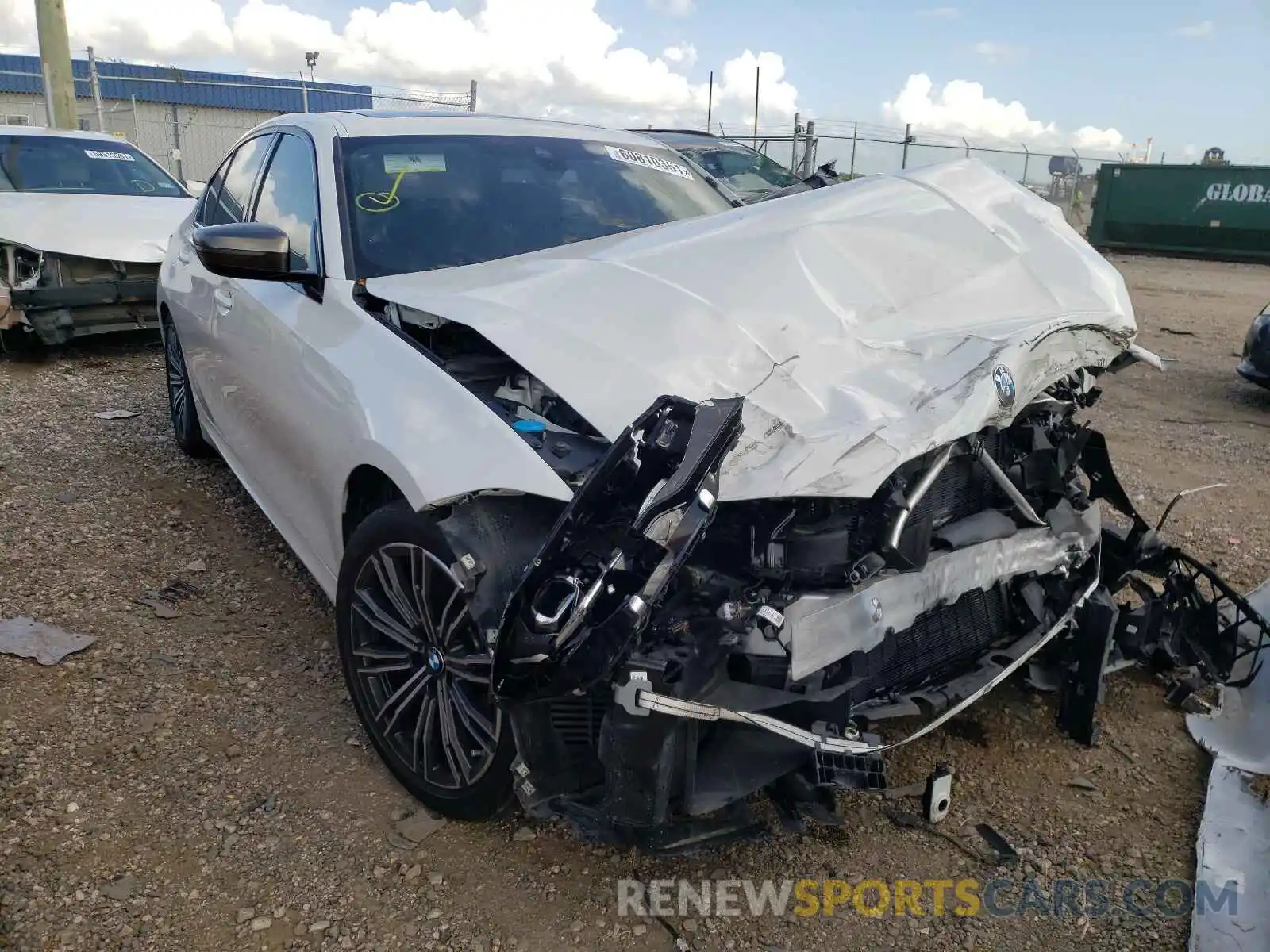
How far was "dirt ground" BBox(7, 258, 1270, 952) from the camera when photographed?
226 cm

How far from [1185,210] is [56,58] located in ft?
60.9

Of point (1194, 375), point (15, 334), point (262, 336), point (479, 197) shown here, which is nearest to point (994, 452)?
point (479, 197)

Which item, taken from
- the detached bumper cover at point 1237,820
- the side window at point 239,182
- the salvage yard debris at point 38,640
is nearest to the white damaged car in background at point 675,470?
the detached bumper cover at point 1237,820

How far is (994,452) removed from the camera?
2793mm

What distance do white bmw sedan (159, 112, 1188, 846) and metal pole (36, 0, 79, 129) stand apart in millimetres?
12845

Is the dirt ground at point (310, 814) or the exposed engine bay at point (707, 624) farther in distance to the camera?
the dirt ground at point (310, 814)

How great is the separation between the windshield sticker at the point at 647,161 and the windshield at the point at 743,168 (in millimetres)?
7234

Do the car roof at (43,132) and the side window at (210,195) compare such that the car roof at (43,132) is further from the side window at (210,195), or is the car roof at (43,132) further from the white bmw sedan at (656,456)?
the white bmw sedan at (656,456)

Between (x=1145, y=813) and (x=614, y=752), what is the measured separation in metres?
1.62

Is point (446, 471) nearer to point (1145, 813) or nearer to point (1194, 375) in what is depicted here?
point (1145, 813)

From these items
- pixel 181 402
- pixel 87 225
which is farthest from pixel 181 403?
pixel 87 225

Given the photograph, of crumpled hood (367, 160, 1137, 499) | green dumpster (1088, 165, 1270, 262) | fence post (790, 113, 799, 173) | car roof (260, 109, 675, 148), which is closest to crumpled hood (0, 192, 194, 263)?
car roof (260, 109, 675, 148)

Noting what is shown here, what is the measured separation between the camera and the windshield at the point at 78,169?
7.88 metres

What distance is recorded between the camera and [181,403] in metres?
5.16
